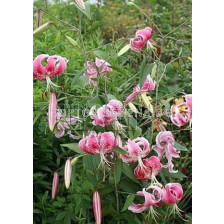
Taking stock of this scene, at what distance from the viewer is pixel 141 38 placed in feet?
4.19

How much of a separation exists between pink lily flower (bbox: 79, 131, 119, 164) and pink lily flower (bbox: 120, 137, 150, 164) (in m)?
0.06

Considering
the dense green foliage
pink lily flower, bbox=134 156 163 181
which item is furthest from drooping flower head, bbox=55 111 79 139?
pink lily flower, bbox=134 156 163 181

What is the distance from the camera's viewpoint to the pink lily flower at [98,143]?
45.3 inches

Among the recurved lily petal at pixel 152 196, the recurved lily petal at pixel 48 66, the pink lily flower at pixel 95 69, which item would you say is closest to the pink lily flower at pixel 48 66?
the recurved lily petal at pixel 48 66

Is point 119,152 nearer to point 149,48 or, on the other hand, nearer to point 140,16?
point 149,48

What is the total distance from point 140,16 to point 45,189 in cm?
300

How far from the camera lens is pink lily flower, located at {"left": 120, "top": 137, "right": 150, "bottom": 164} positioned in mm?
1202

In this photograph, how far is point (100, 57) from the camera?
4.25 ft

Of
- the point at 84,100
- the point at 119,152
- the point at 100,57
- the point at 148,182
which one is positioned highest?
the point at 100,57

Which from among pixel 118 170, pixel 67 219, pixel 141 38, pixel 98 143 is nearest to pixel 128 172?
pixel 118 170

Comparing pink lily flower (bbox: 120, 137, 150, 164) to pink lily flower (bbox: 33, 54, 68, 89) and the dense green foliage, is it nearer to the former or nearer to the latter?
the dense green foliage

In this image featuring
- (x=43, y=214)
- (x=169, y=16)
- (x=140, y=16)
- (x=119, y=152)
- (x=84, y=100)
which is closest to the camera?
(x=119, y=152)

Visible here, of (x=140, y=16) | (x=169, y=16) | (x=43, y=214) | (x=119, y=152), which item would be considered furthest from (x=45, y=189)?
(x=140, y=16)

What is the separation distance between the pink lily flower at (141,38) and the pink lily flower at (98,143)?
273 millimetres
